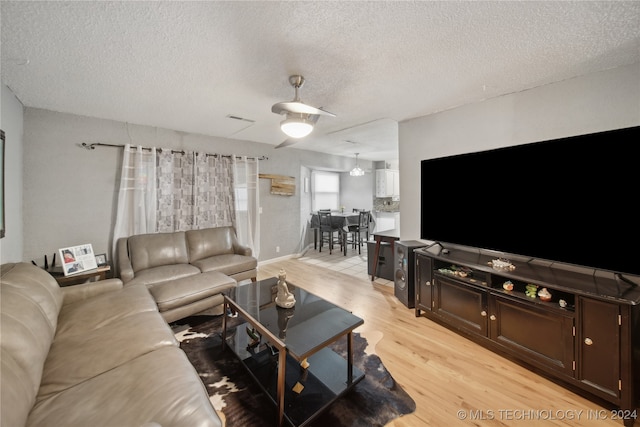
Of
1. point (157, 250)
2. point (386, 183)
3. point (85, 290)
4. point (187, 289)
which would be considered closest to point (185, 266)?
point (157, 250)

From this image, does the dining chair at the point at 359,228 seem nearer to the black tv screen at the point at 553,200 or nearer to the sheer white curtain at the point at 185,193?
the sheer white curtain at the point at 185,193

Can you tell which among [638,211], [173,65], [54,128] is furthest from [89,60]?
[638,211]

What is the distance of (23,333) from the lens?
115 cm

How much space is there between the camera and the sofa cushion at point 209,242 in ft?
11.3

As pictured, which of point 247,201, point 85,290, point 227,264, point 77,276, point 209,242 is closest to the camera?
point 85,290

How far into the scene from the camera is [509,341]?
1937mm

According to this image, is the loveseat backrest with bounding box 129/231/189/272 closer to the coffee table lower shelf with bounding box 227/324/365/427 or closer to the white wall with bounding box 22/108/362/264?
the white wall with bounding box 22/108/362/264

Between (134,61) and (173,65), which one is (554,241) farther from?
(134,61)

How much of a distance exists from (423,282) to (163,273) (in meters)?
2.96

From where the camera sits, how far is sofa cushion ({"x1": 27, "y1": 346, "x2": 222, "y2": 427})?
0.96 meters

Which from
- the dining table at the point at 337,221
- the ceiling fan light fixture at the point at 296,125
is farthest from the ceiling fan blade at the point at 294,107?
the dining table at the point at 337,221

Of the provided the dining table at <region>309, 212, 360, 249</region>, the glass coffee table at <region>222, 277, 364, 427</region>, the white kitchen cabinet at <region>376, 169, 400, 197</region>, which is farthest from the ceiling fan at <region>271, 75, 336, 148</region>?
the white kitchen cabinet at <region>376, 169, 400, 197</region>

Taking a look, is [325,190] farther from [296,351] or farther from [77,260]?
[296,351]

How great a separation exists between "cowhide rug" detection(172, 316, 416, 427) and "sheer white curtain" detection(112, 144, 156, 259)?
2021 millimetres
